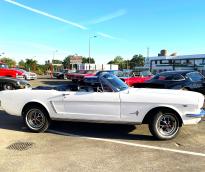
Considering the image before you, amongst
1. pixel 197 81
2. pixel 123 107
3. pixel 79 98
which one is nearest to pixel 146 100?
pixel 123 107

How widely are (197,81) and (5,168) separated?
9.16 metres

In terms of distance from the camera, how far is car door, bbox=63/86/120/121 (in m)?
6.54

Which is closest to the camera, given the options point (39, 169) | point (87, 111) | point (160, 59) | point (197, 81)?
point (39, 169)

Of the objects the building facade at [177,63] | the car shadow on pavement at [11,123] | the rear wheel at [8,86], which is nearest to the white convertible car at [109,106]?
the car shadow on pavement at [11,123]

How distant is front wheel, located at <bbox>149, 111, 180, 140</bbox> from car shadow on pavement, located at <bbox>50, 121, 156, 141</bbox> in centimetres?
22

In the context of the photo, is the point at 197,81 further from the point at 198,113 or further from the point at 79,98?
the point at 79,98

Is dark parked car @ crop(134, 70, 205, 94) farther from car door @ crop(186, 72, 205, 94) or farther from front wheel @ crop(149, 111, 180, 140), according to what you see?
front wheel @ crop(149, 111, 180, 140)

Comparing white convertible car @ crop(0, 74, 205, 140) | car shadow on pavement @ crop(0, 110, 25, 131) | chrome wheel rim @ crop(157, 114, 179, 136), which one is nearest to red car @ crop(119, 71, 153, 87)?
car shadow on pavement @ crop(0, 110, 25, 131)

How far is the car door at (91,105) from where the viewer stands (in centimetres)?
654

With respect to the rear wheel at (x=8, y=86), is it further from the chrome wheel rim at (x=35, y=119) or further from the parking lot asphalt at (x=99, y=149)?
the chrome wheel rim at (x=35, y=119)

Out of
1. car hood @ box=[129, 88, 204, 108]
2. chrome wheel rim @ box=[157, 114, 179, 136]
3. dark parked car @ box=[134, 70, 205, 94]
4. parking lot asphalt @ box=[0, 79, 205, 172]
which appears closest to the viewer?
parking lot asphalt @ box=[0, 79, 205, 172]

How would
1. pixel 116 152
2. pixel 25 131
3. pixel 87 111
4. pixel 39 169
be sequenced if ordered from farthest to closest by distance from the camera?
pixel 25 131 < pixel 87 111 < pixel 116 152 < pixel 39 169

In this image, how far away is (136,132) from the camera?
23.1ft

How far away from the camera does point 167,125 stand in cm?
637
